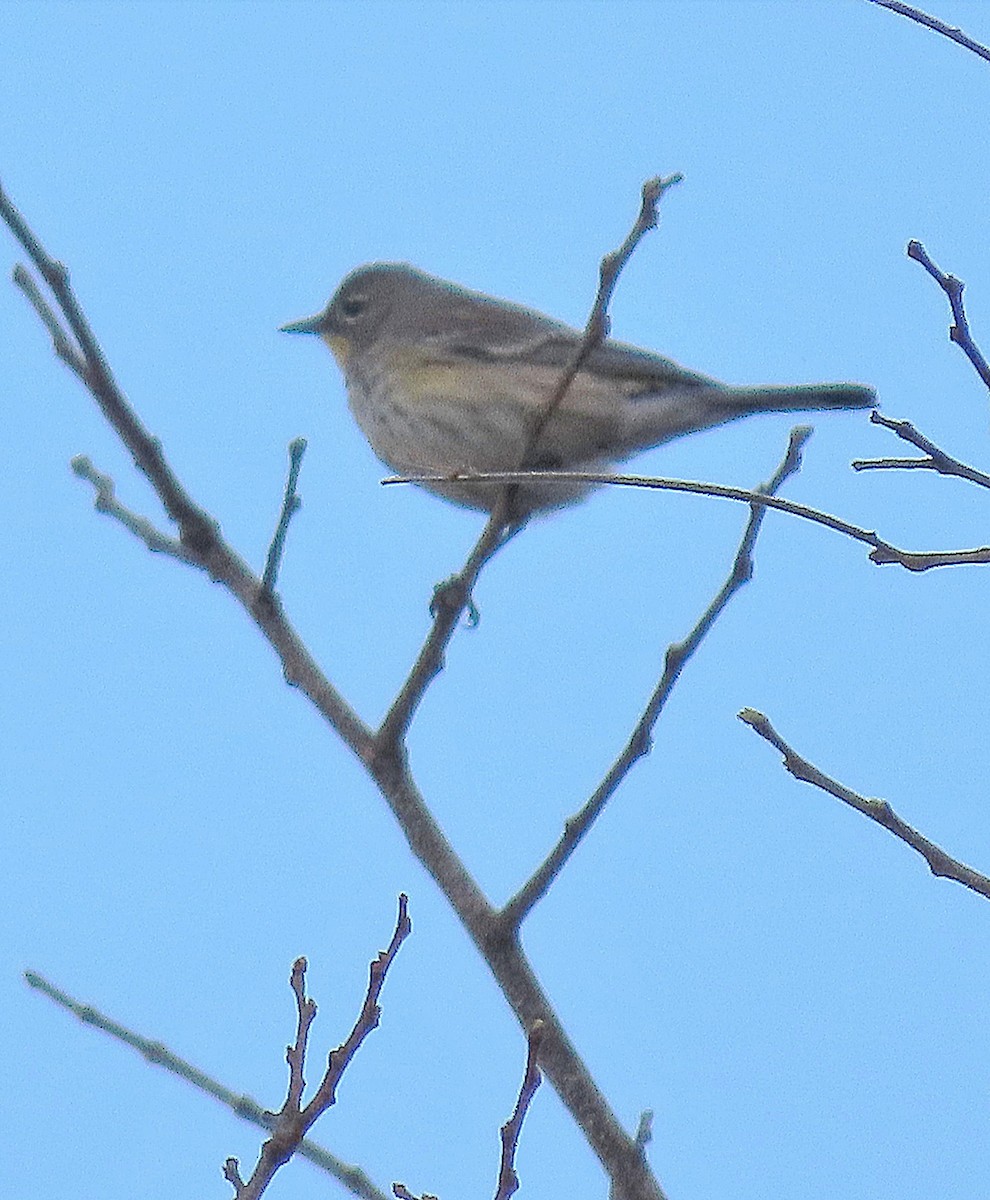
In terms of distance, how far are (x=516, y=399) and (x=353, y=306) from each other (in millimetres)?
1963

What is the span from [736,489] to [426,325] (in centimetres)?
484

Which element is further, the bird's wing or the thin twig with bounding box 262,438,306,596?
the bird's wing

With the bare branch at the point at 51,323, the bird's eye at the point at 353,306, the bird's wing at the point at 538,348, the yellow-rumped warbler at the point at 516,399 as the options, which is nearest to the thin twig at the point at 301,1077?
the bare branch at the point at 51,323

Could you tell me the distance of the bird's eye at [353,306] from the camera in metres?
7.81

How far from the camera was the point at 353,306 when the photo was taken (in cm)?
791

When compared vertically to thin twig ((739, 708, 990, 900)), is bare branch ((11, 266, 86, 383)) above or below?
above

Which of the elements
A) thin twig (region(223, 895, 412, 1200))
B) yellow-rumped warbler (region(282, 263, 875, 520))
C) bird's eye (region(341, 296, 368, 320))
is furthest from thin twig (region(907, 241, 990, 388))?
bird's eye (region(341, 296, 368, 320))

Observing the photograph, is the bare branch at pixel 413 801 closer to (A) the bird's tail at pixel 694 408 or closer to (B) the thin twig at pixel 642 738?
(B) the thin twig at pixel 642 738

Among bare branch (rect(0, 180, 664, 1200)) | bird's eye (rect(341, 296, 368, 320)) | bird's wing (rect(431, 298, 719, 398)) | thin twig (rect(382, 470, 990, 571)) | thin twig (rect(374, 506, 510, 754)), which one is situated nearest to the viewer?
thin twig (rect(382, 470, 990, 571))

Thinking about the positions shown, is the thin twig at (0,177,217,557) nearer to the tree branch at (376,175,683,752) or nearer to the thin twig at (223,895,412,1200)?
the tree branch at (376,175,683,752)

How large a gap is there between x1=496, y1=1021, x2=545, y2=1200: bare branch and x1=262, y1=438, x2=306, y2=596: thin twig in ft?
3.93

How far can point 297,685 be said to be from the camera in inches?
136

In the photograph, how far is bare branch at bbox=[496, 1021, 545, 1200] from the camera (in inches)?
95.3

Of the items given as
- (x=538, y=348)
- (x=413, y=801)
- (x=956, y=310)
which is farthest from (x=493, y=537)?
(x=538, y=348)
